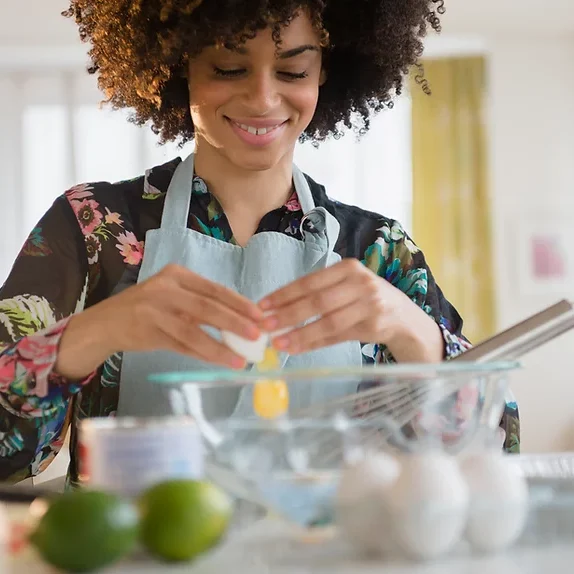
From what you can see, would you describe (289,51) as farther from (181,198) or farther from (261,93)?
(181,198)

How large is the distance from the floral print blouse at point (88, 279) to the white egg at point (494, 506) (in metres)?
0.60

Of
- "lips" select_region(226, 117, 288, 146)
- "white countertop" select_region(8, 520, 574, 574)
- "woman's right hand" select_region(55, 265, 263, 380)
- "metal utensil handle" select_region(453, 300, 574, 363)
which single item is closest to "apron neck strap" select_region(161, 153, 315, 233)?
"lips" select_region(226, 117, 288, 146)

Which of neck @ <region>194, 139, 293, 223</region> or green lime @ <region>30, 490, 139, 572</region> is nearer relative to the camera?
green lime @ <region>30, 490, 139, 572</region>

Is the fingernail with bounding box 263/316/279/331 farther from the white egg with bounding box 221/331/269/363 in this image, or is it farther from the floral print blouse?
the floral print blouse

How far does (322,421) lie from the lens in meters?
0.72

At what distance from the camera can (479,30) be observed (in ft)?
16.0

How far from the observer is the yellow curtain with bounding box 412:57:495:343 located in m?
4.98

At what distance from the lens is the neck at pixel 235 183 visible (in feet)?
5.05

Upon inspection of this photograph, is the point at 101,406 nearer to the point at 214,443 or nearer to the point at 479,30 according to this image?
the point at 214,443

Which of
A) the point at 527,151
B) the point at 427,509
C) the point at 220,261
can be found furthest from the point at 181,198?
the point at 527,151

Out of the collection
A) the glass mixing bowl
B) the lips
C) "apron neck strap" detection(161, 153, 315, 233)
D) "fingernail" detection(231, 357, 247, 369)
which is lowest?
the glass mixing bowl

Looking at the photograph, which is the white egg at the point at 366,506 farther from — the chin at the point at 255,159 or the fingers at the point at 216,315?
the chin at the point at 255,159

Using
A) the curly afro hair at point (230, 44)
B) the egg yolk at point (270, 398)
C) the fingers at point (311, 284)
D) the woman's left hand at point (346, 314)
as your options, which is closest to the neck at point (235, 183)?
the curly afro hair at point (230, 44)

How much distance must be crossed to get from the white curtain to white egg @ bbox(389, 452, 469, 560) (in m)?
4.39
